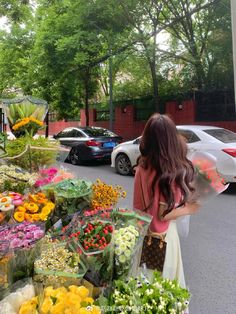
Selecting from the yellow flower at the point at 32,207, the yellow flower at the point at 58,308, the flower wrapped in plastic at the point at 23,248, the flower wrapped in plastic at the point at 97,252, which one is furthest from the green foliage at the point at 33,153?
the yellow flower at the point at 58,308

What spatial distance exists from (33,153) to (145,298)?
7.53 ft

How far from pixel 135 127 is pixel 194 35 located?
5.63 metres

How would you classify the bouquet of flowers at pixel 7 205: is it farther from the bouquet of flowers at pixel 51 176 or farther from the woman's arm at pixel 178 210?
the woman's arm at pixel 178 210

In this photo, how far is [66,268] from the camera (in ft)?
5.23

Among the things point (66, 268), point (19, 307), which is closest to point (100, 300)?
point (66, 268)

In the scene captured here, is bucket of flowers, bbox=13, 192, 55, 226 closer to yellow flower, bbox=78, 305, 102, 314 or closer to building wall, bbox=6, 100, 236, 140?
yellow flower, bbox=78, 305, 102, 314

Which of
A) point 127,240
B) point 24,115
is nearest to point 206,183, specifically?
point 127,240

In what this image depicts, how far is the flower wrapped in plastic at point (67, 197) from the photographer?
2.53 m

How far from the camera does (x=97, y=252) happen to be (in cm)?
166

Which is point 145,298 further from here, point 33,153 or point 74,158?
point 74,158

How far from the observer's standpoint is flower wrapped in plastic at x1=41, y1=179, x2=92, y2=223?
2.53 metres

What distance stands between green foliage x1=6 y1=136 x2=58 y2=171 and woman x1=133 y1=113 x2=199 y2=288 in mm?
1389

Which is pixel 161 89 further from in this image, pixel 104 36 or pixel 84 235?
pixel 84 235

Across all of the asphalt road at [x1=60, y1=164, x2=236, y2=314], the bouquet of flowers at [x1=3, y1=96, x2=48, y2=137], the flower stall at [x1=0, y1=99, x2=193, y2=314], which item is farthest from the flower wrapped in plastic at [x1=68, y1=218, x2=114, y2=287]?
the bouquet of flowers at [x1=3, y1=96, x2=48, y2=137]
